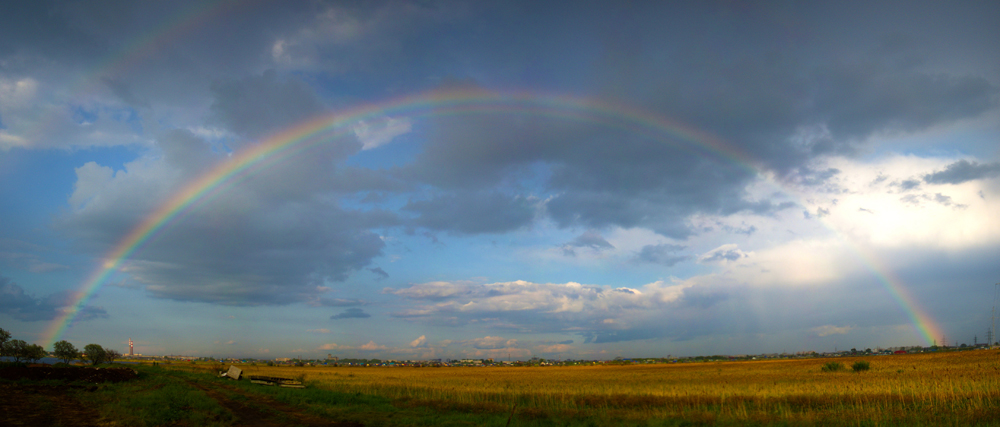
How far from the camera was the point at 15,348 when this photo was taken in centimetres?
10619

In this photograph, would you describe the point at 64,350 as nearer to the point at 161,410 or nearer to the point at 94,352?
the point at 94,352

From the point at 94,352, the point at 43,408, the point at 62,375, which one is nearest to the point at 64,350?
the point at 94,352

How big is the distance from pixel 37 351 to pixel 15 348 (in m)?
5.60

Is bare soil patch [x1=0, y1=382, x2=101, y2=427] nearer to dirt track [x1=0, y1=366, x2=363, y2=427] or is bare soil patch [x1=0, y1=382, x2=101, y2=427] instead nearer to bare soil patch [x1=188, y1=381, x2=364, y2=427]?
dirt track [x1=0, y1=366, x2=363, y2=427]

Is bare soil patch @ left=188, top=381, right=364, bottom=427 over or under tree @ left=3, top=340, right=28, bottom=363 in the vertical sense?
over

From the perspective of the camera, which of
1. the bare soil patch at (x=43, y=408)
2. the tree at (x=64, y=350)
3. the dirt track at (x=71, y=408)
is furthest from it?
the tree at (x=64, y=350)

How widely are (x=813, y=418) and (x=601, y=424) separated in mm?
8897

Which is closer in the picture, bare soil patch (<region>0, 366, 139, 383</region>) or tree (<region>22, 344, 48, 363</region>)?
bare soil patch (<region>0, 366, 139, 383</region>)

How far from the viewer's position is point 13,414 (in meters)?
22.5

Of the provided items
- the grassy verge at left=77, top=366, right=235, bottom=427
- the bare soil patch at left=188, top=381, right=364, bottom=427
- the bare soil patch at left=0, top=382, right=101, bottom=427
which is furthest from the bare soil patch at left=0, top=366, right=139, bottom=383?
the bare soil patch at left=188, top=381, right=364, bottom=427

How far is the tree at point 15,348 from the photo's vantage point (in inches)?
4097

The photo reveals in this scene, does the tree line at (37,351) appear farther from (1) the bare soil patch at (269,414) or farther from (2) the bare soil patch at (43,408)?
(1) the bare soil patch at (269,414)

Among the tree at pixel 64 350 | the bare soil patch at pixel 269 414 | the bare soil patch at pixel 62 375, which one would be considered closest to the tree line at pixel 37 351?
the tree at pixel 64 350

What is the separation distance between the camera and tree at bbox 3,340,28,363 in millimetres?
104062
